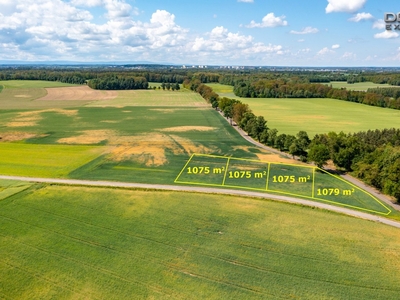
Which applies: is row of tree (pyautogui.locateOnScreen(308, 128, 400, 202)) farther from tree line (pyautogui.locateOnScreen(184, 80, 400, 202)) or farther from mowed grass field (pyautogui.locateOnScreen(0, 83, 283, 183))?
mowed grass field (pyautogui.locateOnScreen(0, 83, 283, 183))

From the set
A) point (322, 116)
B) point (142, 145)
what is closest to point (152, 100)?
point (322, 116)

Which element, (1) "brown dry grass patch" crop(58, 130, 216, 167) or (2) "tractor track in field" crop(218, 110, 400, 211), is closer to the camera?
(2) "tractor track in field" crop(218, 110, 400, 211)

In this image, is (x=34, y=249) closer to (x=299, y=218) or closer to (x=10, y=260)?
(x=10, y=260)

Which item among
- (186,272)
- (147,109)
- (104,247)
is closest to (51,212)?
(104,247)

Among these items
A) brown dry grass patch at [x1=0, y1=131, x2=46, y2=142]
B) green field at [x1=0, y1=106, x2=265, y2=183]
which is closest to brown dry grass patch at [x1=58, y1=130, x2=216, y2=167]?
green field at [x1=0, y1=106, x2=265, y2=183]

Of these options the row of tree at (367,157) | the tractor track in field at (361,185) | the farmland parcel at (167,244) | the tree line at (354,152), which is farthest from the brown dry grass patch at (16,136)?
the row of tree at (367,157)
